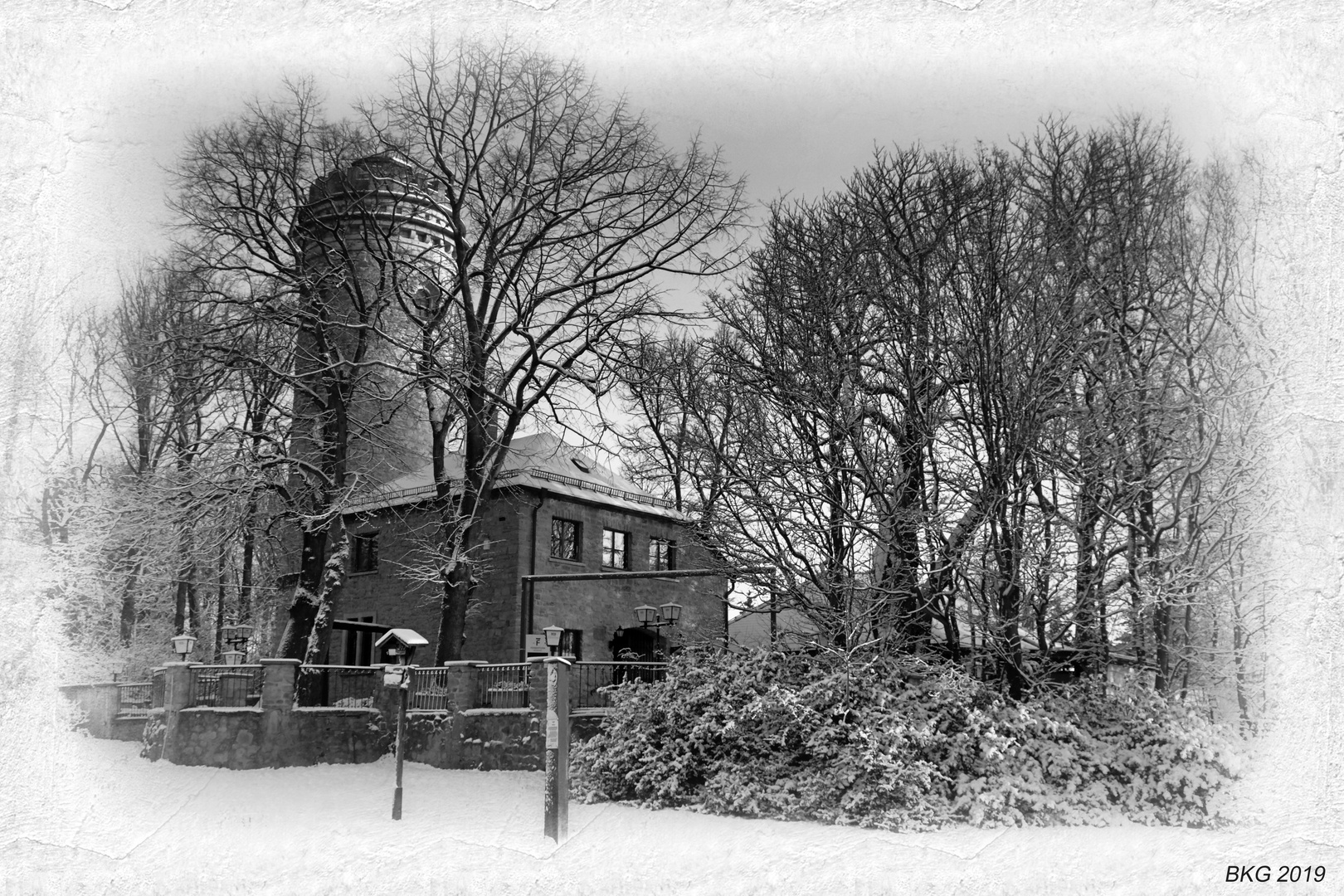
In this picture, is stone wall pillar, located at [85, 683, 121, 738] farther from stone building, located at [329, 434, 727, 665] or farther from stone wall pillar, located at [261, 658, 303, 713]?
stone building, located at [329, 434, 727, 665]

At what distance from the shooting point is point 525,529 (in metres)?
27.8

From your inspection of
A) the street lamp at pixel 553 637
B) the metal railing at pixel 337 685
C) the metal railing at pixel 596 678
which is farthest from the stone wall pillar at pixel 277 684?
the street lamp at pixel 553 637

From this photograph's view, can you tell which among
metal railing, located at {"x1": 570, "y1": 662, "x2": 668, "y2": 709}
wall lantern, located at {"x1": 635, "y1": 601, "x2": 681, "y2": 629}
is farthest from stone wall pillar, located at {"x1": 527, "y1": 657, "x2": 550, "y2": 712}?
wall lantern, located at {"x1": 635, "y1": 601, "x2": 681, "y2": 629}

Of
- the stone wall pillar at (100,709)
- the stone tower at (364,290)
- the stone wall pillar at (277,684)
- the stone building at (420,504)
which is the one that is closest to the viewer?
the stone wall pillar at (100,709)

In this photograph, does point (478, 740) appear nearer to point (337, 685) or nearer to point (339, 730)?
point (339, 730)

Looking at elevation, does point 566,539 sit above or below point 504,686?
above

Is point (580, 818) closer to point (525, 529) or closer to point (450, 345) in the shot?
point (450, 345)

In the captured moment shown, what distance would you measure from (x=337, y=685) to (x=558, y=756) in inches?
454

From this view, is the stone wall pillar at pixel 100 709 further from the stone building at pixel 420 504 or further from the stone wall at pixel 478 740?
the stone building at pixel 420 504

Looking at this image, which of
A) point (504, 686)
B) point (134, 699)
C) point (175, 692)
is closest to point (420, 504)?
point (504, 686)

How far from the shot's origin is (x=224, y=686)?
64.5 ft

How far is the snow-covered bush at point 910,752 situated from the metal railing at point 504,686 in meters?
4.97

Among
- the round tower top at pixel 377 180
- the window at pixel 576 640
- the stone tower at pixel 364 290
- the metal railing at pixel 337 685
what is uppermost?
the round tower top at pixel 377 180

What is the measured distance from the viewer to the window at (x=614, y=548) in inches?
1192
